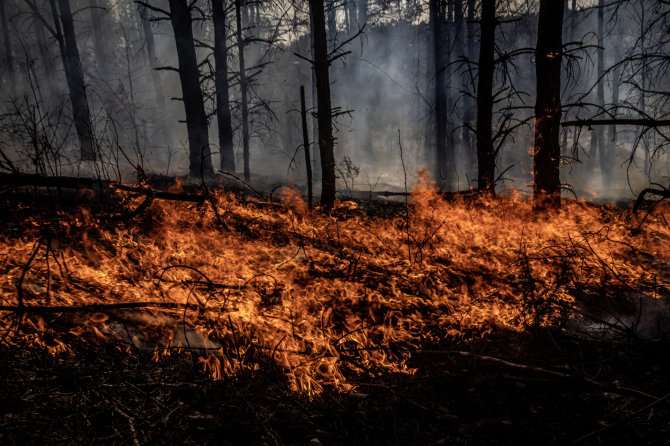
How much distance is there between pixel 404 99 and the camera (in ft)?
110

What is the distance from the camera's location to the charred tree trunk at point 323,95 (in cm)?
823

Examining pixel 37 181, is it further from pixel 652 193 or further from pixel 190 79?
pixel 652 193

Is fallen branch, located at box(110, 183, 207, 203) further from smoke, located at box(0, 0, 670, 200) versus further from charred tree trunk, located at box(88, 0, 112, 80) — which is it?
charred tree trunk, located at box(88, 0, 112, 80)

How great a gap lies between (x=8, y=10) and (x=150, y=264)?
3519cm

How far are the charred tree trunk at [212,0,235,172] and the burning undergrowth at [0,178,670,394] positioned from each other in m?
9.49

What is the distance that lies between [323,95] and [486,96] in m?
3.92

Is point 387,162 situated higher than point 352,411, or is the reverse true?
point 387,162

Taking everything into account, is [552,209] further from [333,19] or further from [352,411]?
[333,19]

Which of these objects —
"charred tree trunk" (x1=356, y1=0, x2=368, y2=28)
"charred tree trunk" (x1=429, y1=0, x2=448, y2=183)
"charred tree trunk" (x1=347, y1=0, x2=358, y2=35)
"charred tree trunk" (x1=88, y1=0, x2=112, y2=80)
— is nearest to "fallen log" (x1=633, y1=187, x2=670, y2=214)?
"charred tree trunk" (x1=429, y1=0, x2=448, y2=183)

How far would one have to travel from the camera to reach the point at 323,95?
27.8 ft

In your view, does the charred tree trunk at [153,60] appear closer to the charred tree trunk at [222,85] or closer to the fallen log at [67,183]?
the charred tree trunk at [222,85]

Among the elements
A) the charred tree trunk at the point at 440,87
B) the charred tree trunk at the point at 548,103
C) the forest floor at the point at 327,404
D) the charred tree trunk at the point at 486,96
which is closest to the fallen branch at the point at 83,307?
the forest floor at the point at 327,404

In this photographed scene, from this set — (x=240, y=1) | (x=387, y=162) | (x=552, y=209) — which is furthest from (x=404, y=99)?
(x=552, y=209)

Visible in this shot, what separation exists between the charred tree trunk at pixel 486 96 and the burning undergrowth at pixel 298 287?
101 inches
